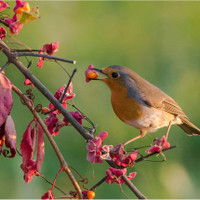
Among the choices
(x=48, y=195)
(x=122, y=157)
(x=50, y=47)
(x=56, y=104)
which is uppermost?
(x=50, y=47)

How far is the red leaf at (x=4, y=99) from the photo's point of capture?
0.82 m

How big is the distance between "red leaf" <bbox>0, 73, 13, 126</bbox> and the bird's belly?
2.15 feet

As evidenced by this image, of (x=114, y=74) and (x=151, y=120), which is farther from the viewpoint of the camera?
(x=151, y=120)

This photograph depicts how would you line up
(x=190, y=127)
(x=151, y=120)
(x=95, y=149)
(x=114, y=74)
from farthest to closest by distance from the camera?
(x=190, y=127) < (x=151, y=120) < (x=114, y=74) < (x=95, y=149)

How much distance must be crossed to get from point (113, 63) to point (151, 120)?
4.22ft

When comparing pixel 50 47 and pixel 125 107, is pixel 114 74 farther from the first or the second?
pixel 50 47

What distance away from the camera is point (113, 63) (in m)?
A: 2.70

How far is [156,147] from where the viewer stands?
0.79 metres

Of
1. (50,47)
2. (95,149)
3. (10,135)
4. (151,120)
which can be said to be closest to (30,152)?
(10,135)

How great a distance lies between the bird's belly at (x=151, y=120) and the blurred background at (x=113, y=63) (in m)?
0.81

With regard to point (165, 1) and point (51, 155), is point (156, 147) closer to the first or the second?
point (51, 155)

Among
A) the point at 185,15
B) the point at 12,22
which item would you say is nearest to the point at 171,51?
the point at 185,15

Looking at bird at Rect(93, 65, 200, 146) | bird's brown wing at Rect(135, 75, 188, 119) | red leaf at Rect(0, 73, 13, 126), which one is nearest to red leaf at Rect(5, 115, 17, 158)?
red leaf at Rect(0, 73, 13, 126)

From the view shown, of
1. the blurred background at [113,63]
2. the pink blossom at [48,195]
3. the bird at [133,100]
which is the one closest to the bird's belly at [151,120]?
the bird at [133,100]
